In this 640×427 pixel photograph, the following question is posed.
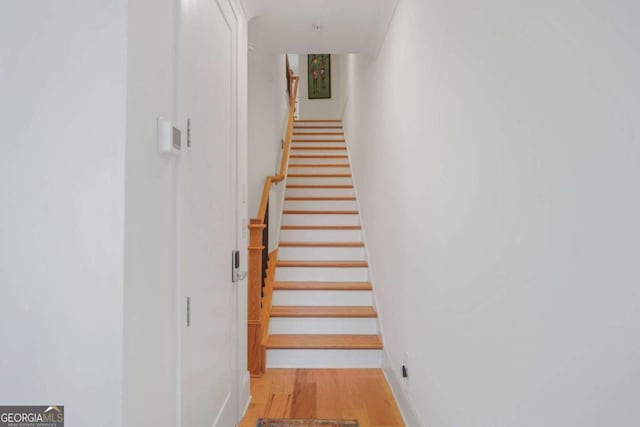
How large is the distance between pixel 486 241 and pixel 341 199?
3.66 m

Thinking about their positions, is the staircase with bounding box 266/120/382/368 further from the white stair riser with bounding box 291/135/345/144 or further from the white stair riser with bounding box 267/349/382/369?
the white stair riser with bounding box 291/135/345/144

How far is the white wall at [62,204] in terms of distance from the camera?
0.93 meters

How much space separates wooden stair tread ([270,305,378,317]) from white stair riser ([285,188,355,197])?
185 cm

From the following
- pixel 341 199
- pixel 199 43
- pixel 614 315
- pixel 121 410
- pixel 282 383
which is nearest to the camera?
pixel 614 315

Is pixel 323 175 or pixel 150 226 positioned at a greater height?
pixel 323 175

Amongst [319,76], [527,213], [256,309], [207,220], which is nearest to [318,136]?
[319,76]

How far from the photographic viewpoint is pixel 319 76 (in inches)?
328

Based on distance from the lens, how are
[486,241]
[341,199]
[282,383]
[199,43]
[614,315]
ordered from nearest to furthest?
[614,315], [486,241], [199,43], [282,383], [341,199]

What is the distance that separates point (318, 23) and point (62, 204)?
99.7 inches

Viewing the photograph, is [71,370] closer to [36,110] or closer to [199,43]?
[36,110]

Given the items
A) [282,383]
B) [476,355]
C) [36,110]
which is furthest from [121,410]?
[282,383]

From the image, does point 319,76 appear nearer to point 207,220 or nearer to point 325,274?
point 325,274

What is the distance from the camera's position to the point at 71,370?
3.06ft

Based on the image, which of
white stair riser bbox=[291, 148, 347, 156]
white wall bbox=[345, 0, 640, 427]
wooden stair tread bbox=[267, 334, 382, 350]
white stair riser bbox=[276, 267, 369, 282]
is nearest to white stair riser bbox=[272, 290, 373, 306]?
white stair riser bbox=[276, 267, 369, 282]
